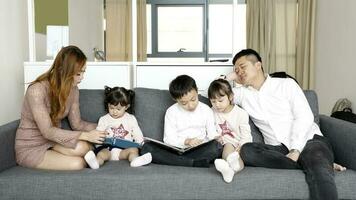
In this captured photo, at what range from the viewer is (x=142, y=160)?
79.8 inches

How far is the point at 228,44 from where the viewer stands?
6379mm

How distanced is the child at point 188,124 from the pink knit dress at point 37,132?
18.1 inches

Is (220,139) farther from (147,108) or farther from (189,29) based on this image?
(189,29)

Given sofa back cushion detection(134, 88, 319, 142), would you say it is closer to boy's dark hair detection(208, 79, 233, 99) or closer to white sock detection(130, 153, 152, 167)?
boy's dark hair detection(208, 79, 233, 99)

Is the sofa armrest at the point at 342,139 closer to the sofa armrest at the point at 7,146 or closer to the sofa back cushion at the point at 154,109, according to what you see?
the sofa back cushion at the point at 154,109

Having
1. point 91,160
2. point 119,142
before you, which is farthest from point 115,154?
point 91,160

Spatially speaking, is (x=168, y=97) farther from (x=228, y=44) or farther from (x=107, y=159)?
(x=228, y=44)

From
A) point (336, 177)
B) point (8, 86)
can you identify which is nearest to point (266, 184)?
point (336, 177)

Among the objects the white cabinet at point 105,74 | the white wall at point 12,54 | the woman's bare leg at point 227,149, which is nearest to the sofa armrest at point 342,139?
the woman's bare leg at point 227,149

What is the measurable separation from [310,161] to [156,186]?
767 mm

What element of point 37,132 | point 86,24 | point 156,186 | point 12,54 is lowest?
point 156,186

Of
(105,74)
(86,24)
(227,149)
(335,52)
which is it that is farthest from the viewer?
(86,24)

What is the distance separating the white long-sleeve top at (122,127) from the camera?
235cm

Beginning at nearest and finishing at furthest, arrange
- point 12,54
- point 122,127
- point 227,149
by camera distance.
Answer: point 227,149
point 122,127
point 12,54
